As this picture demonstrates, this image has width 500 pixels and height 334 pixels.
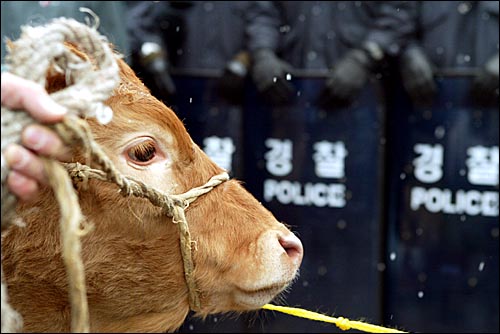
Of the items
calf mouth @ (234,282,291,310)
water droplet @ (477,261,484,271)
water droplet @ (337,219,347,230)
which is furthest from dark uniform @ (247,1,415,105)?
calf mouth @ (234,282,291,310)

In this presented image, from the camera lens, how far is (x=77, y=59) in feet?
5.17

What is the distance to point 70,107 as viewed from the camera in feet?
4.88

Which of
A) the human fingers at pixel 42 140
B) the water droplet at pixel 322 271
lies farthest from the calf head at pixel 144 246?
the water droplet at pixel 322 271

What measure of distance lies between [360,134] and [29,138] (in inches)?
116

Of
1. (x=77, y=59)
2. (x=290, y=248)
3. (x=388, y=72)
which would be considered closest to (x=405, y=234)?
(x=388, y=72)

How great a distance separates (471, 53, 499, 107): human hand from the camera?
3.95 metres

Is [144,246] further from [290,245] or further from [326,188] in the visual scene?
[326,188]

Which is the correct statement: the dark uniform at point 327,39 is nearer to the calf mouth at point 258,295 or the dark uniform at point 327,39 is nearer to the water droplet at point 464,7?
the water droplet at point 464,7

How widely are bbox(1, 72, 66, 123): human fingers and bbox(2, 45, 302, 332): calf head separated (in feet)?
1.53

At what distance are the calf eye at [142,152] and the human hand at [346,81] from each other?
90.1 inches

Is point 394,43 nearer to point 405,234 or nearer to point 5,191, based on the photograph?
point 405,234

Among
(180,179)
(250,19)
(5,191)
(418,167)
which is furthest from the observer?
(250,19)

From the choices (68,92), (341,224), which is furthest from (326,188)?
(68,92)

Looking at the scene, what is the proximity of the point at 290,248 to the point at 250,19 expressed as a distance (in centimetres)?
257
